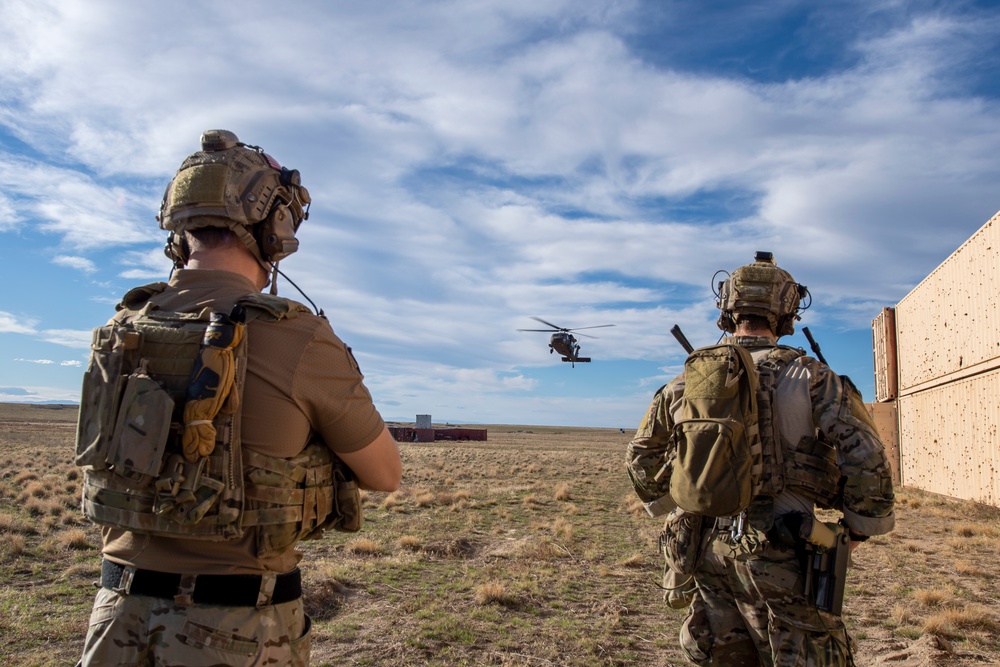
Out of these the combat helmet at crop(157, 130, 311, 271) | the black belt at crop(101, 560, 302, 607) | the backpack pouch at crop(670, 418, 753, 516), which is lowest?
the black belt at crop(101, 560, 302, 607)

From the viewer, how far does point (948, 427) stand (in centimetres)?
1755

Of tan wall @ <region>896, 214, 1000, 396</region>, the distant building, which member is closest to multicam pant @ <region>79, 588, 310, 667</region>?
tan wall @ <region>896, 214, 1000, 396</region>

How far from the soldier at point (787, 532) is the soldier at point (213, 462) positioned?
1.85m

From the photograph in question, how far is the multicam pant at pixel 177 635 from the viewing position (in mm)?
1895

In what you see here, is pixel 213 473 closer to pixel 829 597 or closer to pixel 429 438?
pixel 829 597

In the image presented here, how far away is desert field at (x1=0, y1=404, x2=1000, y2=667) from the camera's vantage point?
19.6 ft

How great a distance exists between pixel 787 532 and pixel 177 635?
96.1 inches

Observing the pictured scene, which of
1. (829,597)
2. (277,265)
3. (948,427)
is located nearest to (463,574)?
(829,597)

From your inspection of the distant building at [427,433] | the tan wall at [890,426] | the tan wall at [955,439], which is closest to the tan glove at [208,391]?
the tan wall at [955,439]

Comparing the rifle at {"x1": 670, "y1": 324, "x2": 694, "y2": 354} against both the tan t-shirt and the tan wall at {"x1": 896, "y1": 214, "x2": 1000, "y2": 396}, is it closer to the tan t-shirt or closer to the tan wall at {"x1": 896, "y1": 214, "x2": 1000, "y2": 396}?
the tan t-shirt

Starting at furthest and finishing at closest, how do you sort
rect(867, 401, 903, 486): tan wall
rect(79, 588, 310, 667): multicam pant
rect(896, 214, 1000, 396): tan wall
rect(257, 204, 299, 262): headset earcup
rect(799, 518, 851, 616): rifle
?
1. rect(867, 401, 903, 486): tan wall
2. rect(896, 214, 1000, 396): tan wall
3. rect(799, 518, 851, 616): rifle
4. rect(257, 204, 299, 262): headset earcup
5. rect(79, 588, 310, 667): multicam pant

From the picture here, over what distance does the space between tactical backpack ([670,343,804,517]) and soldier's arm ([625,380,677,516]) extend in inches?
15.3

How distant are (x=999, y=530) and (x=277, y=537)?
13.8 meters

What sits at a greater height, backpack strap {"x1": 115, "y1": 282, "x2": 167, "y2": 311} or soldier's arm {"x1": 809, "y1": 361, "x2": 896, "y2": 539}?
backpack strap {"x1": 115, "y1": 282, "x2": 167, "y2": 311}
